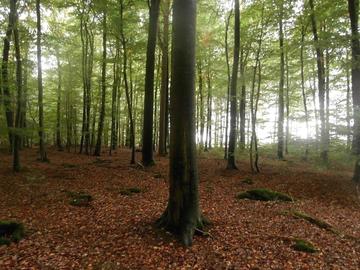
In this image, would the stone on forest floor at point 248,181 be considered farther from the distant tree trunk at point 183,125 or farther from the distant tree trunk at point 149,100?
the distant tree trunk at point 183,125

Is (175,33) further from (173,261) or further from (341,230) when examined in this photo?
(341,230)

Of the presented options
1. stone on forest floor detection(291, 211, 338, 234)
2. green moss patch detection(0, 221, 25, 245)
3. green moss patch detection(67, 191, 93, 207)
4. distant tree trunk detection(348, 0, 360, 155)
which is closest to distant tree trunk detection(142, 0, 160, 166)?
green moss patch detection(67, 191, 93, 207)

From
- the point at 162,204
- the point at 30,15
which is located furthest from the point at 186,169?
the point at 30,15

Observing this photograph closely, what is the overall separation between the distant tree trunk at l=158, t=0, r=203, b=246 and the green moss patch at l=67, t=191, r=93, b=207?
135 inches

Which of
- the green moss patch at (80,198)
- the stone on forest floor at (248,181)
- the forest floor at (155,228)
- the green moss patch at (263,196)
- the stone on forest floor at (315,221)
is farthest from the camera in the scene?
the stone on forest floor at (248,181)

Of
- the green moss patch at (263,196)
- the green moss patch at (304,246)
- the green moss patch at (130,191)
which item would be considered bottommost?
the green moss patch at (304,246)

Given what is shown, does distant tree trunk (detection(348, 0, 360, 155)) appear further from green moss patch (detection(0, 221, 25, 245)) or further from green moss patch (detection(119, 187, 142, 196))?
green moss patch (detection(0, 221, 25, 245))

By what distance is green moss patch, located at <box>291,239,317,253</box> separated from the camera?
5199mm

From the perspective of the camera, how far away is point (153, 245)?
5.07 metres

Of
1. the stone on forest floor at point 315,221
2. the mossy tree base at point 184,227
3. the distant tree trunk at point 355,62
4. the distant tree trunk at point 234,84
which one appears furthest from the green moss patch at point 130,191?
the distant tree trunk at point 355,62

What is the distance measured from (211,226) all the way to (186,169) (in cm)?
158

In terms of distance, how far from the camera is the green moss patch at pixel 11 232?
17.0ft

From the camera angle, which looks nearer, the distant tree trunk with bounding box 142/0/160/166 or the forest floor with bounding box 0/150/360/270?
the forest floor with bounding box 0/150/360/270

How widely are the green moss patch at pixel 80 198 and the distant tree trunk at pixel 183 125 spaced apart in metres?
3.42
